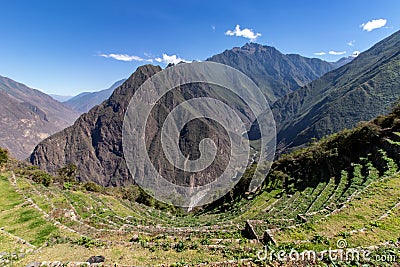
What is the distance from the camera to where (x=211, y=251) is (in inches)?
510

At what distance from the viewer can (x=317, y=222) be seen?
16953 mm

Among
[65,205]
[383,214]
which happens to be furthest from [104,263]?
[383,214]

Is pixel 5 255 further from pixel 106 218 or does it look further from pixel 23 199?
pixel 23 199

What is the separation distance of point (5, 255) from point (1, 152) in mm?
35998

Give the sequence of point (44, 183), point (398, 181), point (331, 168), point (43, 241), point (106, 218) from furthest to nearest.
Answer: point (331, 168) → point (44, 183) → point (106, 218) → point (398, 181) → point (43, 241)

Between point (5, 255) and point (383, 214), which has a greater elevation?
point (383, 214)

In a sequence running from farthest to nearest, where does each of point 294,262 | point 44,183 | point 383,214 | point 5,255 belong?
1. point 44,183
2. point 383,214
3. point 5,255
4. point 294,262

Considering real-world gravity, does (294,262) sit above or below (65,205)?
above

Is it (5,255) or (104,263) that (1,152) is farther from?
(104,263)

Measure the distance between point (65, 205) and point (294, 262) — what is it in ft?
78.1

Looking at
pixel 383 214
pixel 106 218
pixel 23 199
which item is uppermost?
pixel 383 214

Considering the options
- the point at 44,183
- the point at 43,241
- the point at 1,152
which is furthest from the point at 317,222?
the point at 1,152

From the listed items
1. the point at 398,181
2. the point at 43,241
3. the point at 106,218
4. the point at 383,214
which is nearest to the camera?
the point at 43,241

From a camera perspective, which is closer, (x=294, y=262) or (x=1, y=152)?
(x=294, y=262)
